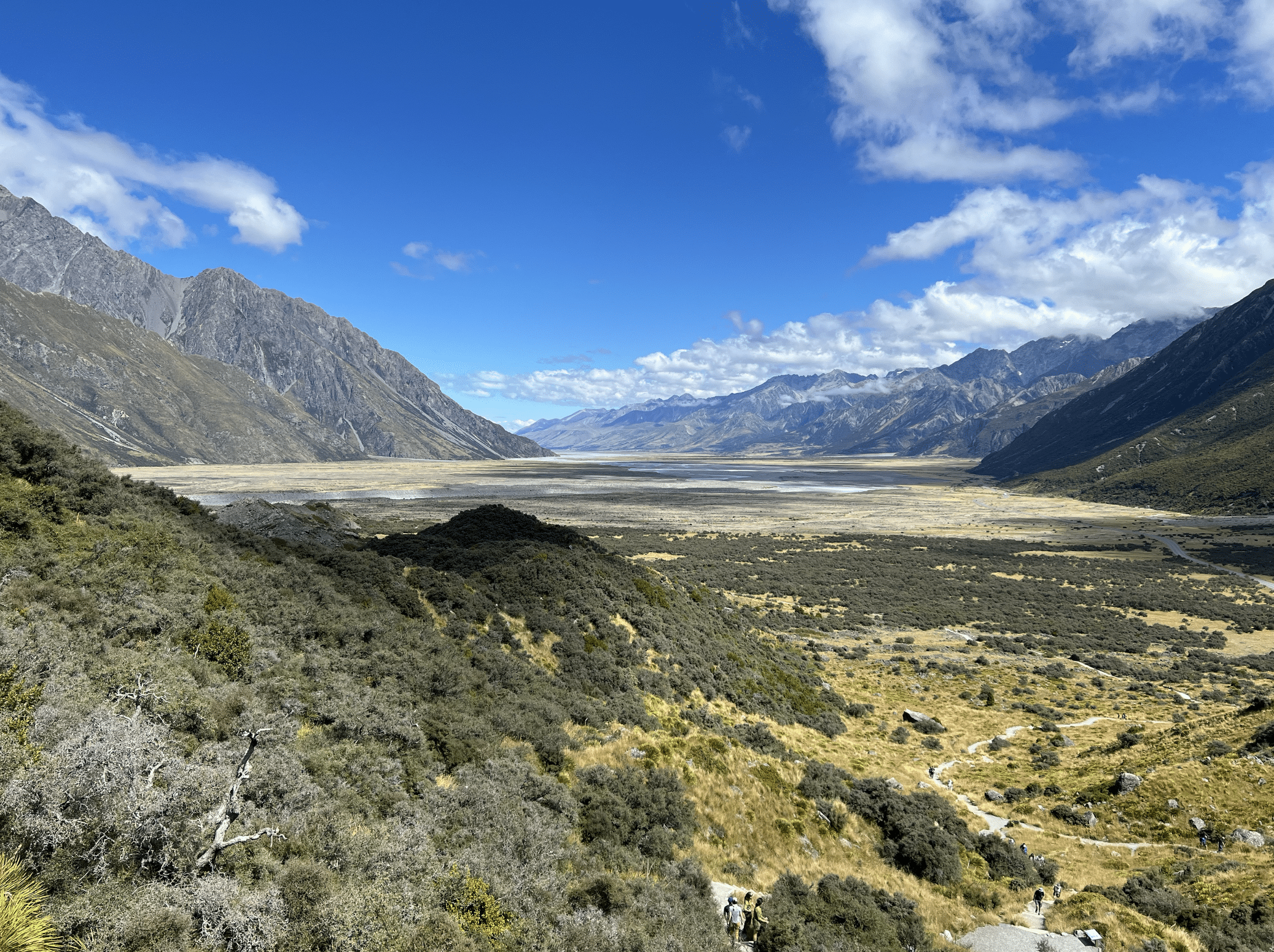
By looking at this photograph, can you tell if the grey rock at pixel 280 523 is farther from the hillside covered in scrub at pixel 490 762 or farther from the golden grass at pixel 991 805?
the golden grass at pixel 991 805

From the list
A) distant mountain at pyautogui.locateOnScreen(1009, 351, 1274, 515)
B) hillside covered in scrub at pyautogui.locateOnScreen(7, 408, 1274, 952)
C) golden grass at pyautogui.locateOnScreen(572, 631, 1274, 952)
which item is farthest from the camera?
distant mountain at pyautogui.locateOnScreen(1009, 351, 1274, 515)

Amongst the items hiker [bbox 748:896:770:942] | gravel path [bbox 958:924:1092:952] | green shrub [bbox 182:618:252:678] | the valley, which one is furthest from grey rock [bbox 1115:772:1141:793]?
green shrub [bbox 182:618:252:678]

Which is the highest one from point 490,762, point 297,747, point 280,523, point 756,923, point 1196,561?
point 280,523

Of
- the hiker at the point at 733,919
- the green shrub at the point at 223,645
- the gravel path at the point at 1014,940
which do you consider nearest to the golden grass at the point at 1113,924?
the gravel path at the point at 1014,940

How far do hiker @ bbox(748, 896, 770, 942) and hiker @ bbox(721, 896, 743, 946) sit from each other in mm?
226

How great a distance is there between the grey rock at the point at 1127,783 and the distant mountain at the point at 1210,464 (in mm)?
162645

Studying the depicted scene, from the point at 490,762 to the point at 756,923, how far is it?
7.39 metres

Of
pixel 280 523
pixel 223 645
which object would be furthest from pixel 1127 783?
pixel 280 523

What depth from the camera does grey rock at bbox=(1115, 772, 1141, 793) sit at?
70.3 feet

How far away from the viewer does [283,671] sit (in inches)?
579

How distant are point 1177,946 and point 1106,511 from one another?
581ft

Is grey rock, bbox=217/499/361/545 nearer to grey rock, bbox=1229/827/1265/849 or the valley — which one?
the valley

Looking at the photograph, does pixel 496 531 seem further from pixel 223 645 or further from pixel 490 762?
pixel 490 762

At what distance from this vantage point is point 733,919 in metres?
12.5
